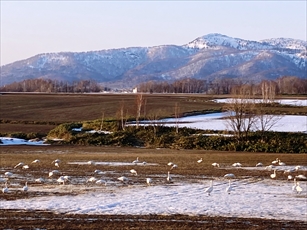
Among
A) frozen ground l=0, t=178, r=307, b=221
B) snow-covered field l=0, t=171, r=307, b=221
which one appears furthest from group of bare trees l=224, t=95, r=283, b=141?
frozen ground l=0, t=178, r=307, b=221

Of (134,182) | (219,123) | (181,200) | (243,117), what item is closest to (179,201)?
(181,200)

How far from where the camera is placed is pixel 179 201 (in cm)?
2003

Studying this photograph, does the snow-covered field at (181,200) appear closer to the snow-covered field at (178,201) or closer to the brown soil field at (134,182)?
the snow-covered field at (178,201)

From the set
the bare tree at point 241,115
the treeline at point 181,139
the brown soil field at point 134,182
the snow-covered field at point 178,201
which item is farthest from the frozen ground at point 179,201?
the bare tree at point 241,115

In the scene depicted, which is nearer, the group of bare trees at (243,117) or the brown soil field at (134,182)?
the brown soil field at (134,182)

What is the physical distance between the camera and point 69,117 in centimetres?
8075

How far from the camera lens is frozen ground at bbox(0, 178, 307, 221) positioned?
18.0 metres

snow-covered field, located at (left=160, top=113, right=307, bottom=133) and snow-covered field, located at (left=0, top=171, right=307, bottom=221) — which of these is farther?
snow-covered field, located at (left=160, top=113, right=307, bottom=133)

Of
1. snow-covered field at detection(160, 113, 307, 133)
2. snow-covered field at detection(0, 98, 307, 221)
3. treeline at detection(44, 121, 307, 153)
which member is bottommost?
treeline at detection(44, 121, 307, 153)

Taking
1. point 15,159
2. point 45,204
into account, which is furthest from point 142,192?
point 15,159

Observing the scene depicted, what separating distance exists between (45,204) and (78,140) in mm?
38321

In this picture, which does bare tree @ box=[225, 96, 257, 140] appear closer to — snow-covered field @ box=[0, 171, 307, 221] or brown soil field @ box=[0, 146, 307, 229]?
brown soil field @ box=[0, 146, 307, 229]

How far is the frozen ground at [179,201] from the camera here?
707 inches

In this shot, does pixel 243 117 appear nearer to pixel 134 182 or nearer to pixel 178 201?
pixel 134 182
